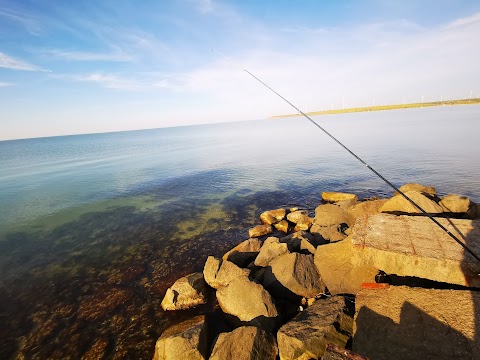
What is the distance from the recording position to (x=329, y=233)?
10680 millimetres

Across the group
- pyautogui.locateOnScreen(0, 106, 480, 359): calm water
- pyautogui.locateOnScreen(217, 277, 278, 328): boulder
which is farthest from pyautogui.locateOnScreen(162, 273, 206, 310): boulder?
pyautogui.locateOnScreen(217, 277, 278, 328): boulder

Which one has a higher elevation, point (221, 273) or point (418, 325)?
point (418, 325)

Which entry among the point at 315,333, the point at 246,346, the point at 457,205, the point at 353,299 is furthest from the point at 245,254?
the point at 457,205

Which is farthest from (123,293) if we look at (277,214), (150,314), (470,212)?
(470,212)

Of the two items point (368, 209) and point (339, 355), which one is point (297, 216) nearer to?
point (368, 209)

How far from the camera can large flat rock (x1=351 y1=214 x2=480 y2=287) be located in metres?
5.41

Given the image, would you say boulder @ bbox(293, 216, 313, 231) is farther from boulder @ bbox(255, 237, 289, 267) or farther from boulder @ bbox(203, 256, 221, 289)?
boulder @ bbox(203, 256, 221, 289)

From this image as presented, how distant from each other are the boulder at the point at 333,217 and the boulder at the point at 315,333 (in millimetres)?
6452

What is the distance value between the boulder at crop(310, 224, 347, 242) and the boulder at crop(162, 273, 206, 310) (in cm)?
538

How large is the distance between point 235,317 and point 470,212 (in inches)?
394

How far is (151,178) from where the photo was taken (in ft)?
101

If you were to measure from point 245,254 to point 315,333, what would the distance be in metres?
5.63

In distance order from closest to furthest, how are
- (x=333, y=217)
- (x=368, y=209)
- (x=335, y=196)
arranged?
1. (x=368, y=209)
2. (x=333, y=217)
3. (x=335, y=196)

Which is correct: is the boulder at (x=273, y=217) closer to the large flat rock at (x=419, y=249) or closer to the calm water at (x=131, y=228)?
the calm water at (x=131, y=228)
